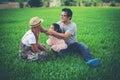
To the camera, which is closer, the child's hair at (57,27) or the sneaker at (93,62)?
the sneaker at (93,62)

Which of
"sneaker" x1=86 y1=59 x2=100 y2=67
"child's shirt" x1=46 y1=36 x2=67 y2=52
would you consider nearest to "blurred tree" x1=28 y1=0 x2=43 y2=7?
"child's shirt" x1=46 y1=36 x2=67 y2=52

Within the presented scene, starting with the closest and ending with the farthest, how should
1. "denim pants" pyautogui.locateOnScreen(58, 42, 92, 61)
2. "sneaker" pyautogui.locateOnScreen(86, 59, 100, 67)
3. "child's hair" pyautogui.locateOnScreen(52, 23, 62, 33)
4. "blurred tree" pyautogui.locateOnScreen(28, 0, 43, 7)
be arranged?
"sneaker" pyautogui.locateOnScreen(86, 59, 100, 67) → "denim pants" pyautogui.locateOnScreen(58, 42, 92, 61) → "child's hair" pyautogui.locateOnScreen(52, 23, 62, 33) → "blurred tree" pyautogui.locateOnScreen(28, 0, 43, 7)

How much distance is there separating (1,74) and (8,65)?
44 centimetres

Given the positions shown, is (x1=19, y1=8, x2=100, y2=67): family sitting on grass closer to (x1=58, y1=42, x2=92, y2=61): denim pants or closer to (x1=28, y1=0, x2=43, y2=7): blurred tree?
(x1=58, y1=42, x2=92, y2=61): denim pants

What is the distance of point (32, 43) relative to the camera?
5.25 m

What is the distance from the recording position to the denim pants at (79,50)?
5520 millimetres

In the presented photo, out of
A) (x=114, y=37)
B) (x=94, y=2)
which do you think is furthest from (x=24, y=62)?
(x=94, y=2)

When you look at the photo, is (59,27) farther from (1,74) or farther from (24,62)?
(1,74)

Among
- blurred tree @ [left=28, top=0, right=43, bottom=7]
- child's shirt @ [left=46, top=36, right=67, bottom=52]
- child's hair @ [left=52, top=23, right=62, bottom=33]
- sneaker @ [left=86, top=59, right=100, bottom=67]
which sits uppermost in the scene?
child's hair @ [left=52, top=23, right=62, bottom=33]

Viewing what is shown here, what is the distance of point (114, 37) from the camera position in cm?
825

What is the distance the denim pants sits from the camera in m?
5.52

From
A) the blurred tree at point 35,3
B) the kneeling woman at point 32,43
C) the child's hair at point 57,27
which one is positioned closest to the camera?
the kneeling woman at point 32,43

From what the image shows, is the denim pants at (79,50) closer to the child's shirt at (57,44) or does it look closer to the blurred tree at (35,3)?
the child's shirt at (57,44)

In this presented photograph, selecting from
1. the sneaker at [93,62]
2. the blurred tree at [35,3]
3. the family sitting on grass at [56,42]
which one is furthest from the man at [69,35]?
the blurred tree at [35,3]
